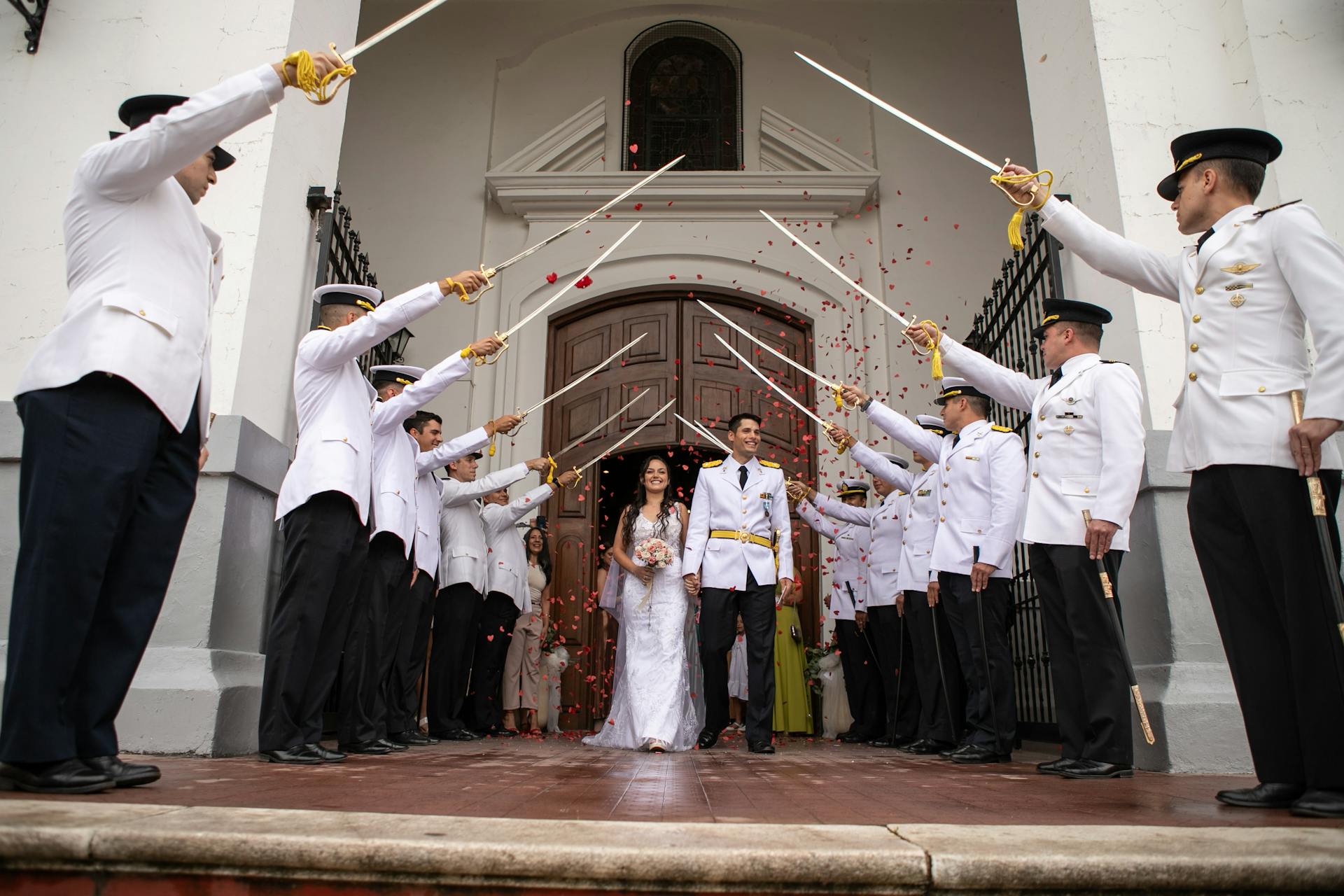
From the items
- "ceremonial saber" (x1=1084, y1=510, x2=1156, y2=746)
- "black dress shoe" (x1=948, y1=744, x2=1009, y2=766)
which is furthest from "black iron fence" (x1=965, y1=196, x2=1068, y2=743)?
"ceremonial saber" (x1=1084, y1=510, x2=1156, y2=746)

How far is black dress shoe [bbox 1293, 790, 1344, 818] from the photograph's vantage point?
231 cm

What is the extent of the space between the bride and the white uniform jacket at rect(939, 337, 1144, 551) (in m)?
2.64

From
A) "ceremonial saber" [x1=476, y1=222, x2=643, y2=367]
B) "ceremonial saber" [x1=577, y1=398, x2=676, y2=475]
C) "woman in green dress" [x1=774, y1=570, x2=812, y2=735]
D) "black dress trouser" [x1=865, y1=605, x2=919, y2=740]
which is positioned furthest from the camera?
"ceremonial saber" [x1=577, y1=398, x2=676, y2=475]

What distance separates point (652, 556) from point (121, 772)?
388 cm

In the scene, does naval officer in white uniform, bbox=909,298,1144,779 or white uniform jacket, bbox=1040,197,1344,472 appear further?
naval officer in white uniform, bbox=909,298,1144,779

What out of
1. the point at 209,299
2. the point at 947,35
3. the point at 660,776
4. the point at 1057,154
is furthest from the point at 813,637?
the point at 209,299

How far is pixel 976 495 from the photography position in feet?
17.1

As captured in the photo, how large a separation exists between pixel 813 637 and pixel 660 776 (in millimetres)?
5271

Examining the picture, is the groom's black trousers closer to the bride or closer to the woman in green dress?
the bride

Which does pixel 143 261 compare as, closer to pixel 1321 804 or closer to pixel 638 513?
pixel 1321 804

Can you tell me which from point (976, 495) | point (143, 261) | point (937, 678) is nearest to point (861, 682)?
point (937, 678)

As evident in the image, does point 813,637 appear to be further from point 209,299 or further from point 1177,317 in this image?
point 209,299

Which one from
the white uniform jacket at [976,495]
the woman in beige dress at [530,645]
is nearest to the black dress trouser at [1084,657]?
the white uniform jacket at [976,495]

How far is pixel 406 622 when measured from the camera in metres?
5.73
